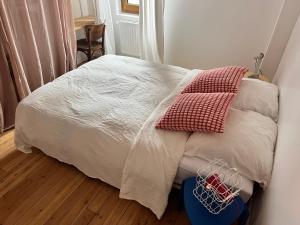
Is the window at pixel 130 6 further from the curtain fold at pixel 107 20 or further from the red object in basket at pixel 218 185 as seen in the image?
the red object in basket at pixel 218 185

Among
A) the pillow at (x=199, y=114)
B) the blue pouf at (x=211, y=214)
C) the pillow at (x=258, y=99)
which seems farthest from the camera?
the pillow at (x=258, y=99)

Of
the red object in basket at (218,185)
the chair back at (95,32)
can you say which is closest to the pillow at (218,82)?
the red object in basket at (218,185)

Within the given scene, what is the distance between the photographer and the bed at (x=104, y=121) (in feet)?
4.61

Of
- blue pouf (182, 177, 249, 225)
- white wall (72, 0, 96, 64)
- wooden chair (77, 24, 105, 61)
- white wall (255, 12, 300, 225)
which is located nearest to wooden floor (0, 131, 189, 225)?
blue pouf (182, 177, 249, 225)

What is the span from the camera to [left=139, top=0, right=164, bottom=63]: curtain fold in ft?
9.13

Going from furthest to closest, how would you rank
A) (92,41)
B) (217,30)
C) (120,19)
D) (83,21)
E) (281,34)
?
(120,19) < (83,21) < (92,41) < (217,30) < (281,34)

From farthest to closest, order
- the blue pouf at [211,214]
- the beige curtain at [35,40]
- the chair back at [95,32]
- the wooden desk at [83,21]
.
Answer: the wooden desk at [83,21] < the chair back at [95,32] < the beige curtain at [35,40] < the blue pouf at [211,214]

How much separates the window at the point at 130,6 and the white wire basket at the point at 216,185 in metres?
2.79

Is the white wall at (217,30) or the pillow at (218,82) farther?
the white wall at (217,30)

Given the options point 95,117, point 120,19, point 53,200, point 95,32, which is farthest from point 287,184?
point 120,19

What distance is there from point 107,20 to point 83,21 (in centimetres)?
A: 35

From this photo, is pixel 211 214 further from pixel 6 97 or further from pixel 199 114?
pixel 6 97

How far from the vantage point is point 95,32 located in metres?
3.02

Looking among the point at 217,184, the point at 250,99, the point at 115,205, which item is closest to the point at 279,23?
the point at 250,99
